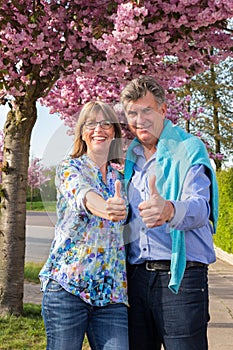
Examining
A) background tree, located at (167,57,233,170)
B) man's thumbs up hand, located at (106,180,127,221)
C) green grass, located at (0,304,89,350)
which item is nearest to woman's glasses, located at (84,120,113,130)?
man's thumbs up hand, located at (106,180,127,221)

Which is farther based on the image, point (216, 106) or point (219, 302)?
point (216, 106)

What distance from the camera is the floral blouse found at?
248 centimetres

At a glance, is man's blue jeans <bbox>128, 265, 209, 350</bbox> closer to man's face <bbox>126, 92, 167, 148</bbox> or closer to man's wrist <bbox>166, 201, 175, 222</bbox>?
man's wrist <bbox>166, 201, 175, 222</bbox>

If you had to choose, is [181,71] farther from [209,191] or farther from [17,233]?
[209,191]

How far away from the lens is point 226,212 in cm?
1366

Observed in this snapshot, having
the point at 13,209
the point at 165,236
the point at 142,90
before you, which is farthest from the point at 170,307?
the point at 13,209

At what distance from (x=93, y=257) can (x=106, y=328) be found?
321 mm

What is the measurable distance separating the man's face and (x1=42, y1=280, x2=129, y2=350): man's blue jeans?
74 centimetres

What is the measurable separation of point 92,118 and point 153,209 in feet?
2.17

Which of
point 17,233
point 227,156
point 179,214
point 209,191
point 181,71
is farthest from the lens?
point 227,156

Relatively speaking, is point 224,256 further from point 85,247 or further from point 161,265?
point 85,247

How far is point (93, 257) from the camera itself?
2.51 m

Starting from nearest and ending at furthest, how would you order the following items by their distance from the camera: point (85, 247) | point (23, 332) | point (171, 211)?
point (171, 211) < point (85, 247) < point (23, 332)

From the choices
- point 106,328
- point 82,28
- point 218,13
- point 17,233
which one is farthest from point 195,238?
point 17,233
